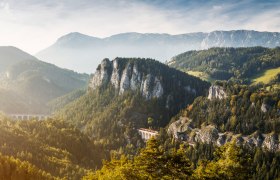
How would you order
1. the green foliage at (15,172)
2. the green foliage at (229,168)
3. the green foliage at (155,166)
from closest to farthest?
the green foliage at (155,166) < the green foliage at (229,168) < the green foliage at (15,172)

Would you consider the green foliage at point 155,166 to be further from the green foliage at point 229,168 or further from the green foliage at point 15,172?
the green foliage at point 15,172

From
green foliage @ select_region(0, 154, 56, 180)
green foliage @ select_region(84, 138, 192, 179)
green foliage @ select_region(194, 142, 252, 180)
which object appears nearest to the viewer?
green foliage @ select_region(84, 138, 192, 179)

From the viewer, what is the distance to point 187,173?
4991 cm

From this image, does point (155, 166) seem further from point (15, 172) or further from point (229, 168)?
point (15, 172)

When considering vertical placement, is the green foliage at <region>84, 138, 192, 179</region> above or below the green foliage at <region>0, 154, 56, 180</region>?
above

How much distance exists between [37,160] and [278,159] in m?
117

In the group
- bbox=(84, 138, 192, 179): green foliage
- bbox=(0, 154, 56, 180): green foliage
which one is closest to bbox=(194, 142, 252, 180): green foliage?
bbox=(84, 138, 192, 179): green foliage

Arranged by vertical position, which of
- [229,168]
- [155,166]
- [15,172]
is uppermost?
[155,166]

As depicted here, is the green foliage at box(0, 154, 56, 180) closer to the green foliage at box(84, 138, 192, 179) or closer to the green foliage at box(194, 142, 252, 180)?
the green foliage at box(194, 142, 252, 180)

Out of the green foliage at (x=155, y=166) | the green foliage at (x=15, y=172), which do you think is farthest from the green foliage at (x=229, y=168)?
the green foliage at (x=15, y=172)

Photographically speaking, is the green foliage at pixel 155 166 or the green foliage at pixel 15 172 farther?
the green foliage at pixel 15 172

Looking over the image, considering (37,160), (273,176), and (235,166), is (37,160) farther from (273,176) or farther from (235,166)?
(235,166)

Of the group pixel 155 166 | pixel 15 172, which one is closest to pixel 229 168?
pixel 155 166

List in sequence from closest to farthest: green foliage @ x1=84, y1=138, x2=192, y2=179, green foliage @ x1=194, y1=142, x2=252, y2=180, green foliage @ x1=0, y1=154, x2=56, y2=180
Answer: green foliage @ x1=84, y1=138, x2=192, y2=179 → green foliage @ x1=194, y1=142, x2=252, y2=180 → green foliage @ x1=0, y1=154, x2=56, y2=180
